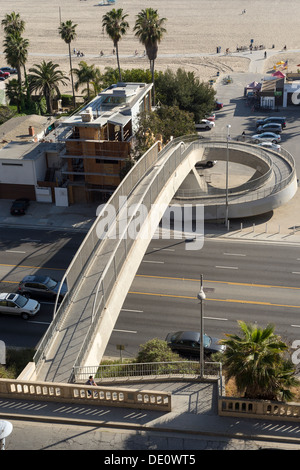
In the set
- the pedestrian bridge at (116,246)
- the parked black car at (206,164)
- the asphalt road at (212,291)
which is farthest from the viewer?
the parked black car at (206,164)

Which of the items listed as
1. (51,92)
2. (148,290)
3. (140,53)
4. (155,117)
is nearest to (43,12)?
(140,53)

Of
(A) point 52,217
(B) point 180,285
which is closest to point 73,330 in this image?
(B) point 180,285

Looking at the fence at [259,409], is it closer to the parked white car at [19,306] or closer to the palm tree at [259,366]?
the palm tree at [259,366]

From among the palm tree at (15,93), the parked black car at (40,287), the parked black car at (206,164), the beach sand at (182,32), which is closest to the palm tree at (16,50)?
the palm tree at (15,93)

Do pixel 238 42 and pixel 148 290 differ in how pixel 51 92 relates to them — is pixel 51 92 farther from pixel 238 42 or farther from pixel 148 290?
pixel 238 42

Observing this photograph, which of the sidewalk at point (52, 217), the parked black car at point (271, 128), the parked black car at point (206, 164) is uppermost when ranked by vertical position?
the parked black car at point (271, 128)
